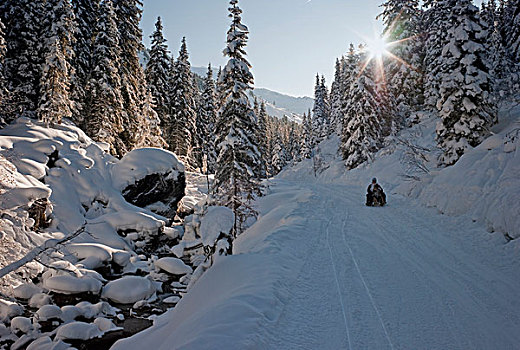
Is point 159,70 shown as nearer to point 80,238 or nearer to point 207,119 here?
point 207,119

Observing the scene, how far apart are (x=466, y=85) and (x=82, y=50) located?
3102cm

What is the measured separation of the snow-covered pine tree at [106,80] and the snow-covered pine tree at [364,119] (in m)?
23.1

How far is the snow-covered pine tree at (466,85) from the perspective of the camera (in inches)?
658

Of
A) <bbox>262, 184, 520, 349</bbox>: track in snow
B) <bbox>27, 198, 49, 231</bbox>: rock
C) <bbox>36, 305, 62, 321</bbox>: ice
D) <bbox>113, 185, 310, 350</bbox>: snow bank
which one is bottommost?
<bbox>36, 305, 62, 321</bbox>: ice

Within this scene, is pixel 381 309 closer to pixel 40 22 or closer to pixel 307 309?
pixel 307 309

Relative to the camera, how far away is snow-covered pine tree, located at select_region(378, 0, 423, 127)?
30641mm

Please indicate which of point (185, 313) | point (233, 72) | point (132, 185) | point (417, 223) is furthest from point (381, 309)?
point (132, 185)

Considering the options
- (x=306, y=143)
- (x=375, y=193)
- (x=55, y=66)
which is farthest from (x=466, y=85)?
(x=306, y=143)

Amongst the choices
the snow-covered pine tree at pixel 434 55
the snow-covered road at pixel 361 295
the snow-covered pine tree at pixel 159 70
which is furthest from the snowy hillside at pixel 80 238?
the snow-covered pine tree at pixel 434 55

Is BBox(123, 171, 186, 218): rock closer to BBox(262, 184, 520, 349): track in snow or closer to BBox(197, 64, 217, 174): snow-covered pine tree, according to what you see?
BBox(262, 184, 520, 349): track in snow

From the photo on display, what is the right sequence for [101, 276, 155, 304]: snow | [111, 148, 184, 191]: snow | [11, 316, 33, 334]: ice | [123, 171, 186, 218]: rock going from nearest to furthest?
1. [11, 316, 33, 334]: ice
2. [101, 276, 155, 304]: snow
3. [111, 148, 184, 191]: snow
4. [123, 171, 186, 218]: rock

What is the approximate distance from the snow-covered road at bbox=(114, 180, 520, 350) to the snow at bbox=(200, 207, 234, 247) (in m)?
1.13

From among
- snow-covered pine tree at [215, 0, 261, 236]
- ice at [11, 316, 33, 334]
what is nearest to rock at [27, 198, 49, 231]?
ice at [11, 316, 33, 334]

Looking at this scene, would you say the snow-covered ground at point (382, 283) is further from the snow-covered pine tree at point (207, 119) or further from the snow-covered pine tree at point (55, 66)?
the snow-covered pine tree at point (207, 119)
